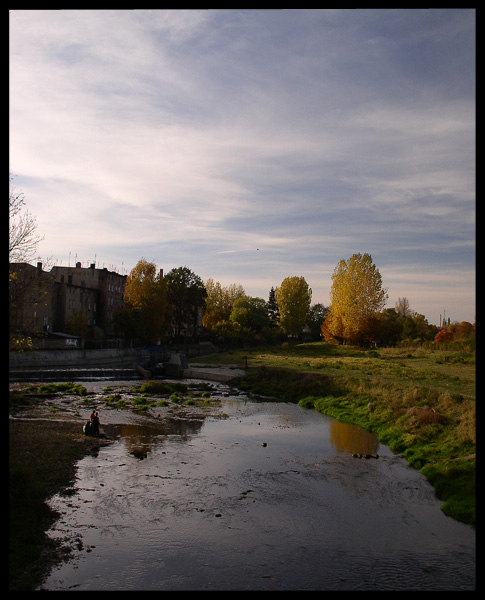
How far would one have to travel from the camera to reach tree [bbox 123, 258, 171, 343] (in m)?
71.5

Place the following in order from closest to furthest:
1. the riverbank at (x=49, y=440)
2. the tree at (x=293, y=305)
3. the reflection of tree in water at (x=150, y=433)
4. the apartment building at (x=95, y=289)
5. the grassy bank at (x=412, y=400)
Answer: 1. the riverbank at (x=49, y=440)
2. the grassy bank at (x=412, y=400)
3. the reflection of tree in water at (x=150, y=433)
4. the apartment building at (x=95, y=289)
5. the tree at (x=293, y=305)

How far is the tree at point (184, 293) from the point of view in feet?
292

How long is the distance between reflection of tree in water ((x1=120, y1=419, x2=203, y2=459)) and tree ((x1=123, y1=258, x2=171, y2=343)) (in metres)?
44.4

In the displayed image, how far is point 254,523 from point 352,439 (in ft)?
41.5

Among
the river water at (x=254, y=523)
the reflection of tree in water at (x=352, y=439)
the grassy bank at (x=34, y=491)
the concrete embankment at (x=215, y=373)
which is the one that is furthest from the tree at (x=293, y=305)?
the grassy bank at (x=34, y=491)

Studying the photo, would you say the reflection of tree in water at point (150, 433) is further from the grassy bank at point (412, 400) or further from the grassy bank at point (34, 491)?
the grassy bank at point (412, 400)

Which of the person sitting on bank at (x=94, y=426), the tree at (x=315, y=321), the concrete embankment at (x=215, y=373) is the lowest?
the concrete embankment at (x=215, y=373)

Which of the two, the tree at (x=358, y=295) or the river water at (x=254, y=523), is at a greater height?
the tree at (x=358, y=295)

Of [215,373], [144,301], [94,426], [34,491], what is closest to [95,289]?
[144,301]

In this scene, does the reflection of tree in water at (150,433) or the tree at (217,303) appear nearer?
the reflection of tree in water at (150,433)

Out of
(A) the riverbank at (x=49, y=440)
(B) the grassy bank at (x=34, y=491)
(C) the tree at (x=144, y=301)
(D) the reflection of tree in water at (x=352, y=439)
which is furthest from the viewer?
(C) the tree at (x=144, y=301)

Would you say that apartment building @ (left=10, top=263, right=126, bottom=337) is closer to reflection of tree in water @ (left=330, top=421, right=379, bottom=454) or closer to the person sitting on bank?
the person sitting on bank
